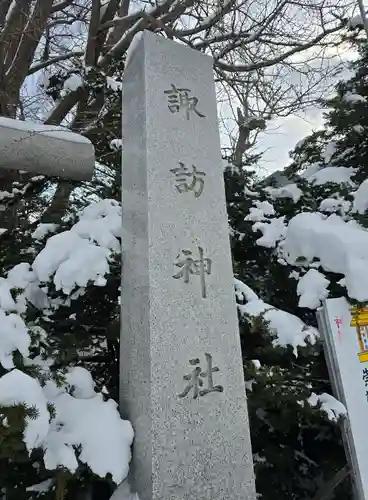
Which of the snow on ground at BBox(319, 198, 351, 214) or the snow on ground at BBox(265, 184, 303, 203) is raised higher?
the snow on ground at BBox(265, 184, 303, 203)

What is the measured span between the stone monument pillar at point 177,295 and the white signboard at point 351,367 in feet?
2.29

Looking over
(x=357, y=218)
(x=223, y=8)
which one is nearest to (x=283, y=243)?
(x=357, y=218)

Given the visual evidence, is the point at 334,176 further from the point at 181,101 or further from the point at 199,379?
the point at 199,379

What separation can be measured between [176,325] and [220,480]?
0.66 meters

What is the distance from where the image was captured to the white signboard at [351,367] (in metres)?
2.38

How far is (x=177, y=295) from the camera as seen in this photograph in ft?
6.97

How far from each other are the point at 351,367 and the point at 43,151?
78.8 inches

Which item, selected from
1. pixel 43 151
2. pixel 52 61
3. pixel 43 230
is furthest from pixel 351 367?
pixel 52 61

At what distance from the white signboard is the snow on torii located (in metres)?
1.58

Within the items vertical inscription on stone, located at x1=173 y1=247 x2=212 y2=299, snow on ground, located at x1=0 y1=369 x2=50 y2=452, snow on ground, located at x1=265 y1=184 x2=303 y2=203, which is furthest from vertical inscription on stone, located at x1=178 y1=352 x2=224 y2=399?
snow on ground, located at x1=265 y1=184 x2=303 y2=203

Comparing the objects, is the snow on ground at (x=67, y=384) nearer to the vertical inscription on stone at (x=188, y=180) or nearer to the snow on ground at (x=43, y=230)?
the snow on ground at (x=43, y=230)

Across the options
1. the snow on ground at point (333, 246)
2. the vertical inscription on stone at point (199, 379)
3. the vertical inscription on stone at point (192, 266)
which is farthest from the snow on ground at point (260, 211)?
the vertical inscription on stone at point (199, 379)

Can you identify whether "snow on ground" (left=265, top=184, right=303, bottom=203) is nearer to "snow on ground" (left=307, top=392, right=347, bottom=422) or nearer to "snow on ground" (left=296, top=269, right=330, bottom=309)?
"snow on ground" (left=296, top=269, right=330, bottom=309)

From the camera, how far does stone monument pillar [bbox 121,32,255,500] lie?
191 cm
